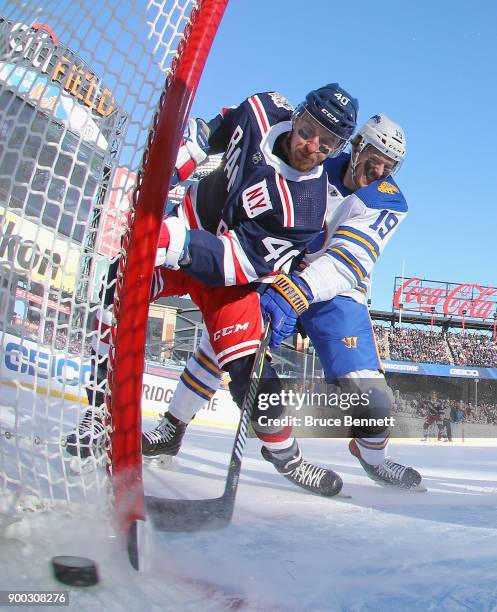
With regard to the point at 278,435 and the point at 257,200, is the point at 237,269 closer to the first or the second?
the point at 257,200

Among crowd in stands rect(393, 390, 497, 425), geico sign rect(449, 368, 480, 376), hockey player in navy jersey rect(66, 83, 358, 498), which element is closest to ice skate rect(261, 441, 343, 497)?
hockey player in navy jersey rect(66, 83, 358, 498)

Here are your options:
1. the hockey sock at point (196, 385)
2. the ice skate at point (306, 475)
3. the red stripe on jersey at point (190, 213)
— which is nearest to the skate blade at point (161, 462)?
the hockey sock at point (196, 385)

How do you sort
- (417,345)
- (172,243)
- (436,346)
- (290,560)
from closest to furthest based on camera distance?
(290,560), (172,243), (436,346), (417,345)

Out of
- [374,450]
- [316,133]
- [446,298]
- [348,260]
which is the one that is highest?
[446,298]

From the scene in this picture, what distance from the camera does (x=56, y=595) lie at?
82 cm

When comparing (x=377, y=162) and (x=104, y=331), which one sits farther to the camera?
(x=377, y=162)

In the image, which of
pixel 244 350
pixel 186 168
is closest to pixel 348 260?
pixel 244 350

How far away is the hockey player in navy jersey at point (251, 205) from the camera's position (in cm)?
181

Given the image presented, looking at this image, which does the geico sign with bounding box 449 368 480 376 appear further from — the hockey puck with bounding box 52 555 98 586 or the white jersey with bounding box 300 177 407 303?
the hockey puck with bounding box 52 555 98 586

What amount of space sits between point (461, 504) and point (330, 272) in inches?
36.0

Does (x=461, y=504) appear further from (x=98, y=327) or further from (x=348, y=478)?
(x=98, y=327)

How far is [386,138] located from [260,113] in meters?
0.69

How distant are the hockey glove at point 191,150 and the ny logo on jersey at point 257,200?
257mm

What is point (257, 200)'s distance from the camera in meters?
1.87
